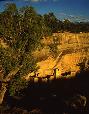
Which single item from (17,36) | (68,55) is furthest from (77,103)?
(68,55)

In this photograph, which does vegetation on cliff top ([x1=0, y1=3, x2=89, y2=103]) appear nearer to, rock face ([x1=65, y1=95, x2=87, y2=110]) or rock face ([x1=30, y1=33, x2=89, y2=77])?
rock face ([x1=65, y1=95, x2=87, y2=110])

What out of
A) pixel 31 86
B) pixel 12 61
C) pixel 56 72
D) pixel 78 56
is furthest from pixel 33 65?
pixel 78 56

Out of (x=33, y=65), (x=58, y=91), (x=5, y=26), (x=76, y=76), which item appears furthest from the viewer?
(x=76, y=76)

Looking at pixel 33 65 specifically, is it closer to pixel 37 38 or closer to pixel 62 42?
pixel 37 38

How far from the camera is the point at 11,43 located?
1884 centimetres

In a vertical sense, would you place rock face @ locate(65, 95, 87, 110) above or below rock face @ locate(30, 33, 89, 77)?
below

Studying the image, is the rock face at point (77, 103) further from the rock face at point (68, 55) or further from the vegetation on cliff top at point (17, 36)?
the rock face at point (68, 55)

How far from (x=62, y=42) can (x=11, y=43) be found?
57.2ft

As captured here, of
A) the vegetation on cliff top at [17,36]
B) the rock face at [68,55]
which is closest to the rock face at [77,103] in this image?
the vegetation on cliff top at [17,36]

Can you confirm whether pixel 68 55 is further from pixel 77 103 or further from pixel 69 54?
pixel 77 103

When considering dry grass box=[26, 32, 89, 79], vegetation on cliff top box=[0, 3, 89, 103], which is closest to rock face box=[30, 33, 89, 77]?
dry grass box=[26, 32, 89, 79]

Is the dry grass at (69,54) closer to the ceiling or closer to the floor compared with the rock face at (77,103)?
closer to the ceiling

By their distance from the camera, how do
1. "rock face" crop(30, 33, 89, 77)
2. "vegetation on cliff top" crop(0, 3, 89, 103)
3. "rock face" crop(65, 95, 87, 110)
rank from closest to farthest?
1. "vegetation on cliff top" crop(0, 3, 89, 103)
2. "rock face" crop(65, 95, 87, 110)
3. "rock face" crop(30, 33, 89, 77)

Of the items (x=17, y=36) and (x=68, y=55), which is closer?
(x=17, y=36)
